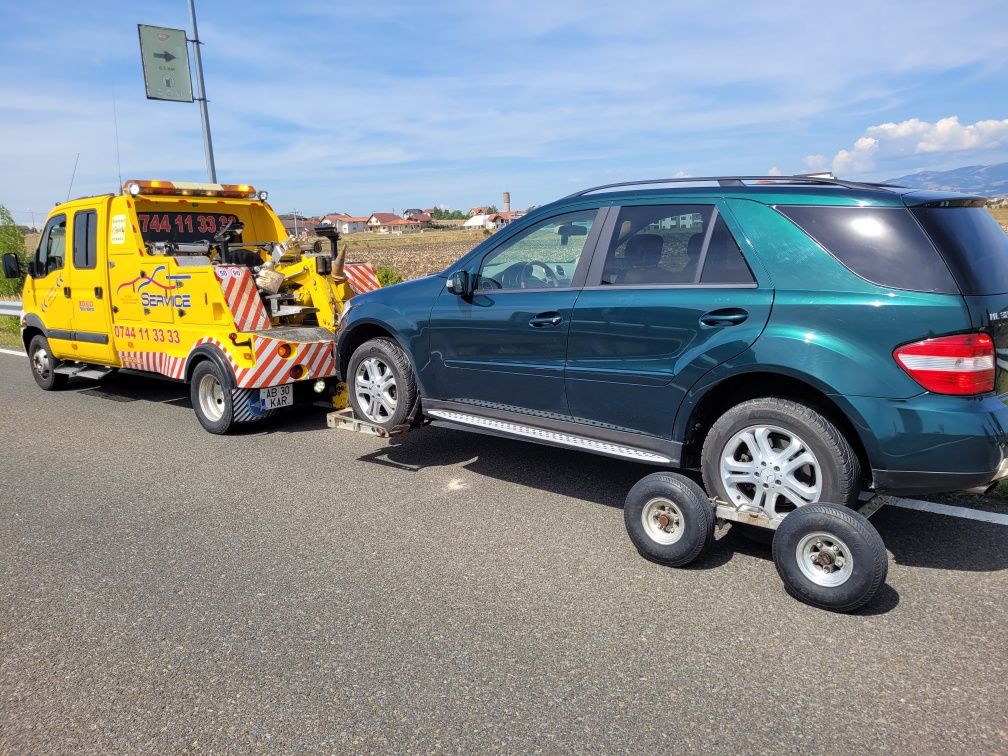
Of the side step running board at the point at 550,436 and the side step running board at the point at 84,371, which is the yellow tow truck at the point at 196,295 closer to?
the side step running board at the point at 84,371

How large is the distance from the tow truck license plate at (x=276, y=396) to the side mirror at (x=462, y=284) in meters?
2.43

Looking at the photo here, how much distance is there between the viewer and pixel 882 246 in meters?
3.75

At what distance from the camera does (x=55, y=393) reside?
967 cm

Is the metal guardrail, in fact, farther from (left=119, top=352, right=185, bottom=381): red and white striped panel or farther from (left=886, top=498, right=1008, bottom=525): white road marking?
(left=886, top=498, right=1008, bottom=525): white road marking

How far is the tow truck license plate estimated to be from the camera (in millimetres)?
7000

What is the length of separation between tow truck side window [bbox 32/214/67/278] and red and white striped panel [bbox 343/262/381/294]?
3.56m

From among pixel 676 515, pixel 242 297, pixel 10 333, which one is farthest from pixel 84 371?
pixel 10 333

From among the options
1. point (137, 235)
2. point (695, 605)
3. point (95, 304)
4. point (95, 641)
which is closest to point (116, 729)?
point (95, 641)

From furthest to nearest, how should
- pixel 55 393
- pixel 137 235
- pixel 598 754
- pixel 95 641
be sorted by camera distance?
pixel 55 393
pixel 137 235
pixel 95 641
pixel 598 754

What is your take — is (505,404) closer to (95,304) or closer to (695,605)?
(695,605)

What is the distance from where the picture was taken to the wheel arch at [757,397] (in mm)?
3766

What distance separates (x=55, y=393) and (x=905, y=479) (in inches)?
372

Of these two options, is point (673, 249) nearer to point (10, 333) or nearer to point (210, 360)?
point (210, 360)

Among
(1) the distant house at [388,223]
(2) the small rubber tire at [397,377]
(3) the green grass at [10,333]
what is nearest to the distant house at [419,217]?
(1) the distant house at [388,223]
